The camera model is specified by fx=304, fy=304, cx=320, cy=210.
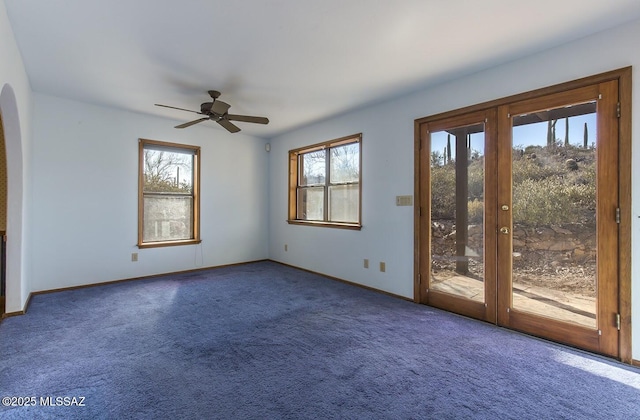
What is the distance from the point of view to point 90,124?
13.9 feet

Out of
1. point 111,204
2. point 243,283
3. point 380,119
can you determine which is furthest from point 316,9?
point 111,204

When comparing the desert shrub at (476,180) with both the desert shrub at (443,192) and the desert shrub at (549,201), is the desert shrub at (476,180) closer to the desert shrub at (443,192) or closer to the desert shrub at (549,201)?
the desert shrub at (443,192)

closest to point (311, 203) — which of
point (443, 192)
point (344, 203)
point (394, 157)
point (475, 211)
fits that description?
point (344, 203)

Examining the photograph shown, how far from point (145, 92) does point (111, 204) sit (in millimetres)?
1770

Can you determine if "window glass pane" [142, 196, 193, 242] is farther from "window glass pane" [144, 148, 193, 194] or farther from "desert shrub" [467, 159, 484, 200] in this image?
"desert shrub" [467, 159, 484, 200]

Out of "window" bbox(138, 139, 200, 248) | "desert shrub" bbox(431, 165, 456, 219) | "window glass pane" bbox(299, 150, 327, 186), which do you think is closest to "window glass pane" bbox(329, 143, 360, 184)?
"window glass pane" bbox(299, 150, 327, 186)

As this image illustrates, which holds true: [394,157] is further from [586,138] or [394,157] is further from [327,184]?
[586,138]

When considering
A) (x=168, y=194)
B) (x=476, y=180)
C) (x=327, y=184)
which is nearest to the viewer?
(x=476, y=180)

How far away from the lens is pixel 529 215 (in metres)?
2.81

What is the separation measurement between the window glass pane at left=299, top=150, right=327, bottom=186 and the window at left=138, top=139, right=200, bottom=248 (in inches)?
72.6

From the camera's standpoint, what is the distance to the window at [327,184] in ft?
15.3

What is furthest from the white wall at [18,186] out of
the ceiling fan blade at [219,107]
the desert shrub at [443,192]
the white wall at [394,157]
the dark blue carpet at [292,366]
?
the desert shrub at [443,192]

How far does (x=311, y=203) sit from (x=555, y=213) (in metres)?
3.60

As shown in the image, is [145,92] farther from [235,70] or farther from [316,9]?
[316,9]
